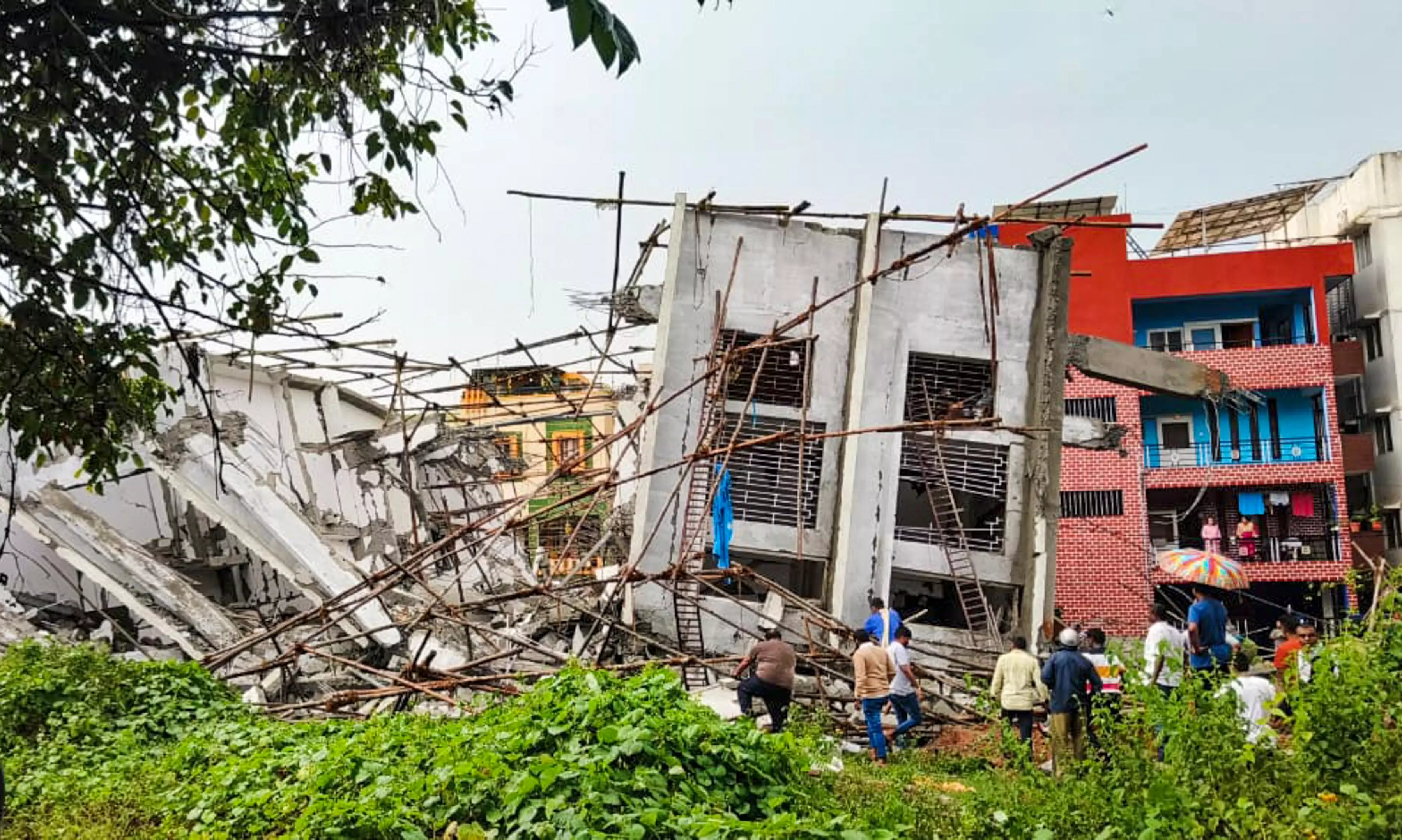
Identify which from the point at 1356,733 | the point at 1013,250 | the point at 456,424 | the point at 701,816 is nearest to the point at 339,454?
the point at 456,424

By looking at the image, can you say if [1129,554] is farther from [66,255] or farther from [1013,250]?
[66,255]

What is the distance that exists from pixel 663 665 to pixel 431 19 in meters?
8.13

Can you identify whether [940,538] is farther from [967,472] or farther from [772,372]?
[772,372]

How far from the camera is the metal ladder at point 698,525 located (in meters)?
15.0

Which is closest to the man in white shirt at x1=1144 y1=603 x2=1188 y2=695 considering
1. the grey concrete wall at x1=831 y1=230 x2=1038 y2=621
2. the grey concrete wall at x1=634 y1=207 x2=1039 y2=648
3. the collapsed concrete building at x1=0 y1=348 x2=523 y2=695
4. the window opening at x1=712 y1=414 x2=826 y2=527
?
the grey concrete wall at x1=831 y1=230 x2=1038 y2=621

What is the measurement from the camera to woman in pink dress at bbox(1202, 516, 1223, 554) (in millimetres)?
29688

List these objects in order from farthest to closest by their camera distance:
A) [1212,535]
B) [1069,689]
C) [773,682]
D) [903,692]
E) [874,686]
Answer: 1. [1212,535]
2. [903,692]
3. [874,686]
4. [773,682]
5. [1069,689]

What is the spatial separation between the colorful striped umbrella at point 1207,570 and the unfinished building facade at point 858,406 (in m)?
2.22

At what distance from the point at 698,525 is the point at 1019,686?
19.6 ft

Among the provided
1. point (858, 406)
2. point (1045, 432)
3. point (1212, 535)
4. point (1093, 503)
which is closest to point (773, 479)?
point (858, 406)

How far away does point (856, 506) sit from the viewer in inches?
658

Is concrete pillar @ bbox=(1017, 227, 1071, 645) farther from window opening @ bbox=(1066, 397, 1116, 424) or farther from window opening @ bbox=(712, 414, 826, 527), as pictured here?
window opening @ bbox=(1066, 397, 1116, 424)

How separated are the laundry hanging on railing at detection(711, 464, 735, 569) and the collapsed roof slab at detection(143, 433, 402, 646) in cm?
482

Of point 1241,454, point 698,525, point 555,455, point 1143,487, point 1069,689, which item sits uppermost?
point 1241,454
